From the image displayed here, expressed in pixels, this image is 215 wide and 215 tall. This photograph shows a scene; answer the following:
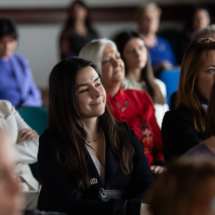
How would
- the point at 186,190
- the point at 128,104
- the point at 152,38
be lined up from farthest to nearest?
the point at 152,38 → the point at 128,104 → the point at 186,190

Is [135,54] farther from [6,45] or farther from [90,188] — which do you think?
[90,188]

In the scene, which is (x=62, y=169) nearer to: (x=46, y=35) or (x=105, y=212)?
(x=105, y=212)

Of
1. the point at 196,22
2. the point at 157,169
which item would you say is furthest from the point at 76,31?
the point at 157,169

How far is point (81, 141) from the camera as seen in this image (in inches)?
64.6

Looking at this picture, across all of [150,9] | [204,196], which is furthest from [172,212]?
[150,9]

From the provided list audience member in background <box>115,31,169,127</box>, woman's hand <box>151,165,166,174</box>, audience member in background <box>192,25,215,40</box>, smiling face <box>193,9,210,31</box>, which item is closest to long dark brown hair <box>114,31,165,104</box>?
audience member in background <box>115,31,169,127</box>

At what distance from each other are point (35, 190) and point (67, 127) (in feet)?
1.77

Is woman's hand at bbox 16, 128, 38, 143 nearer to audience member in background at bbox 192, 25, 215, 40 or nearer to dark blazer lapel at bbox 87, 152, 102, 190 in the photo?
dark blazer lapel at bbox 87, 152, 102, 190

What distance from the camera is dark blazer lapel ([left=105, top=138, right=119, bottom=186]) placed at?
5.28 ft

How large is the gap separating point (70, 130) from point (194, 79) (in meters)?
0.53

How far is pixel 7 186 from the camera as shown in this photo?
821mm

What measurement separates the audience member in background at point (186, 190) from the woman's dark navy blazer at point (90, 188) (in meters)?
0.70

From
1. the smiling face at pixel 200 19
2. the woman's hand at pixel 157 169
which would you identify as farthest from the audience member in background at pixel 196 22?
the woman's hand at pixel 157 169

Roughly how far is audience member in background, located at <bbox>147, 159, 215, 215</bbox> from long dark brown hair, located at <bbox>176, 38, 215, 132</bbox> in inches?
36.8
